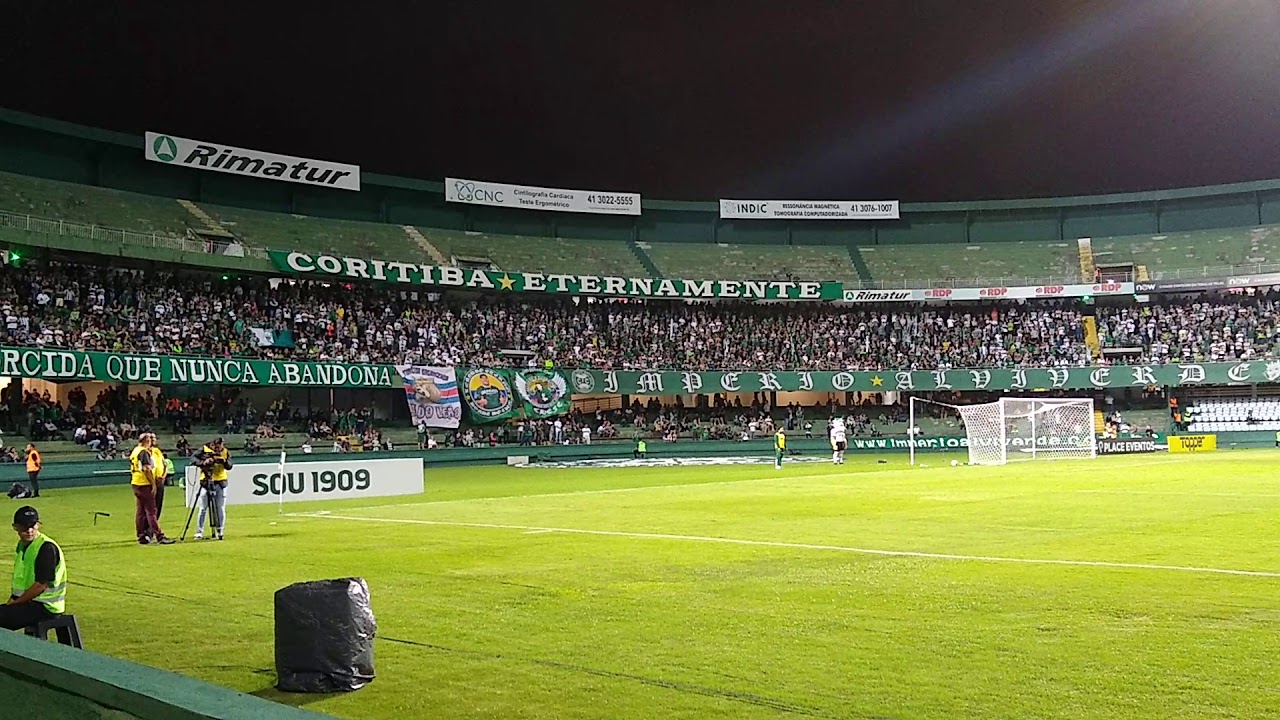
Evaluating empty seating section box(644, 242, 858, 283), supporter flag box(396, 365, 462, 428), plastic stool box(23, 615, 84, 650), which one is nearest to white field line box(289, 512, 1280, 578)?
plastic stool box(23, 615, 84, 650)

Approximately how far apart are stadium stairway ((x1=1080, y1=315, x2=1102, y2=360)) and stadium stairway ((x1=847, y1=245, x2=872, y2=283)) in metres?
13.9

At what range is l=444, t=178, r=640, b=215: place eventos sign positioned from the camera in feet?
218

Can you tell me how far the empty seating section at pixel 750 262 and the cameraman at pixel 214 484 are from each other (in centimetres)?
5088

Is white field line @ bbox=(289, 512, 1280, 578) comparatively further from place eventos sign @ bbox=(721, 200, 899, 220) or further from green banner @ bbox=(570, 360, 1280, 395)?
place eventos sign @ bbox=(721, 200, 899, 220)

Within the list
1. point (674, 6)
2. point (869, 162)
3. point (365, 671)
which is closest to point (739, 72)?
point (674, 6)

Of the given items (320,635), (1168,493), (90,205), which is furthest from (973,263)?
(320,635)

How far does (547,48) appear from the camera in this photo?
52969 millimetres

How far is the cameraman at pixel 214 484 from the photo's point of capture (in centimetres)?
2011

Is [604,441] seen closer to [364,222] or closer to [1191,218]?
[364,222]

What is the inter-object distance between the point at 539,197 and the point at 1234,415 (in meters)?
43.7

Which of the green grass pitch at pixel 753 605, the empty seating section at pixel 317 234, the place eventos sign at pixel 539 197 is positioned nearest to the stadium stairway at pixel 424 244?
the empty seating section at pixel 317 234

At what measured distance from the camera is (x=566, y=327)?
65438 millimetres

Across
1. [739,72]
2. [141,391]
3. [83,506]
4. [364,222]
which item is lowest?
[83,506]

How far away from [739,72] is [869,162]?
17649mm
